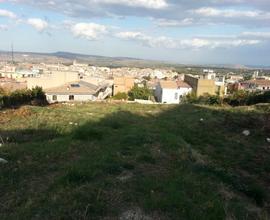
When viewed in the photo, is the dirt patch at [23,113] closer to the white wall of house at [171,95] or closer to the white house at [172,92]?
the white house at [172,92]

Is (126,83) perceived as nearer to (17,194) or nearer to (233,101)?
(233,101)

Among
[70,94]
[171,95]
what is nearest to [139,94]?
[171,95]

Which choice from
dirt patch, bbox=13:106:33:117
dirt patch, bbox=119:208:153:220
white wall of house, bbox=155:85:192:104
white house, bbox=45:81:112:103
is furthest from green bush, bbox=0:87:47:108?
white wall of house, bbox=155:85:192:104

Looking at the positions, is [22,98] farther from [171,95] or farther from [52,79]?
[171,95]

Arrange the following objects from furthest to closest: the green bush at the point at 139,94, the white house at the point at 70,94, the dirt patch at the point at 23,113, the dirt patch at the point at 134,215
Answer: the green bush at the point at 139,94, the white house at the point at 70,94, the dirt patch at the point at 23,113, the dirt patch at the point at 134,215

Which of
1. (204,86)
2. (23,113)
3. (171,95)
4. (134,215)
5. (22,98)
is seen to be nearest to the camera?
(134,215)

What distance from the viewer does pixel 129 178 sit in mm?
4770

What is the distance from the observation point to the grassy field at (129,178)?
152 inches

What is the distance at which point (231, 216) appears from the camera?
12.9ft

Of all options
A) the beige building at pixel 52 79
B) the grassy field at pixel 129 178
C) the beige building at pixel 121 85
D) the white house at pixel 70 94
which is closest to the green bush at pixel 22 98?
the grassy field at pixel 129 178

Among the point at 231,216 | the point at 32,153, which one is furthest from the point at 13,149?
the point at 231,216

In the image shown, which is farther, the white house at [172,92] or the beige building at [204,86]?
the white house at [172,92]

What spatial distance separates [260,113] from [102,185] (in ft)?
34.0

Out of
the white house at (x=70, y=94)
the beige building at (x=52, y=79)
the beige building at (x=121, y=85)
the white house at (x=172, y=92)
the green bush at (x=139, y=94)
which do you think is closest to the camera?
the white house at (x=70, y=94)
